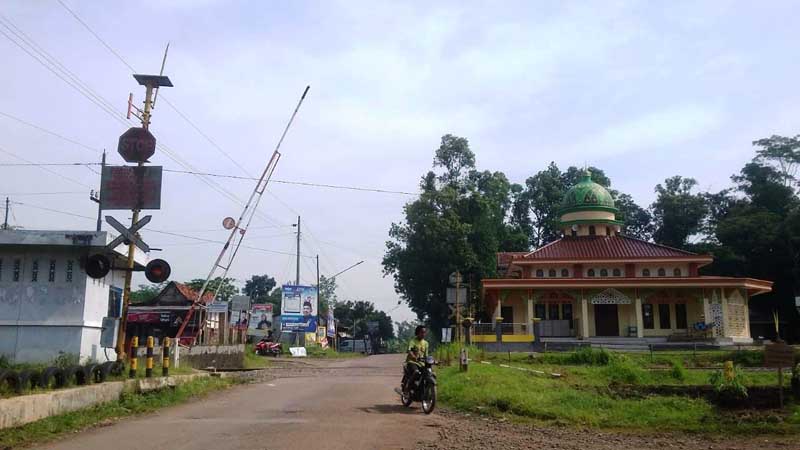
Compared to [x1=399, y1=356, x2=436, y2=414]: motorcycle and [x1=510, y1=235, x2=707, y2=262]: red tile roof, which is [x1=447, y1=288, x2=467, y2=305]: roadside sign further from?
[x1=510, y1=235, x2=707, y2=262]: red tile roof

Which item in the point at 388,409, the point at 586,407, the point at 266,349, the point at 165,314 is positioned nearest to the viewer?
the point at 388,409

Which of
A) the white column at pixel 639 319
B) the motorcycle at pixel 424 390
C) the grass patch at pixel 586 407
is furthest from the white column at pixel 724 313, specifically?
the motorcycle at pixel 424 390

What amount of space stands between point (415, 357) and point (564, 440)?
375 cm

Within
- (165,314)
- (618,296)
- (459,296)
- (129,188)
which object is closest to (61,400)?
(129,188)

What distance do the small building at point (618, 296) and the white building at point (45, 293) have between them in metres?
22.7

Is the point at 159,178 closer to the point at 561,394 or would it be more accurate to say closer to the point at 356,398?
the point at 356,398

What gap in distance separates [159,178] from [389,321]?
299ft

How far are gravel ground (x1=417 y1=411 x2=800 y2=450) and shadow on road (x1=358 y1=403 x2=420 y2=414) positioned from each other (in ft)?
3.76

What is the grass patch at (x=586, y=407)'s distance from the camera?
11.8 m

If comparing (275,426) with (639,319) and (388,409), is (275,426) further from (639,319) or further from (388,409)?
(639,319)

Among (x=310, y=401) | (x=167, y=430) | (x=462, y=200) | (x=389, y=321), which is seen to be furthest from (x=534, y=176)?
(x=167, y=430)

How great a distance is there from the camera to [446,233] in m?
47.8

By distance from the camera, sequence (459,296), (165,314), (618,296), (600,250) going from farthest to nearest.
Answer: (600,250) → (165,314) → (618,296) → (459,296)

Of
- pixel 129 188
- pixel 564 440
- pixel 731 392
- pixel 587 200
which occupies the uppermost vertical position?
pixel 587 200
